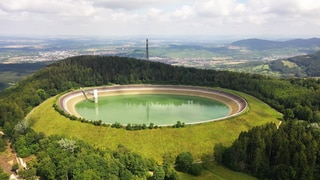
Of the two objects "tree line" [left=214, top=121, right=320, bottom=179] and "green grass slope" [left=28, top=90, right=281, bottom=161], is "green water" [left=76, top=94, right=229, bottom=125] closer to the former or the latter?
"green grass slope" [left=28, top=90, right=281, bottom=161]

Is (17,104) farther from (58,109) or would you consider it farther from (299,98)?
(299,98)

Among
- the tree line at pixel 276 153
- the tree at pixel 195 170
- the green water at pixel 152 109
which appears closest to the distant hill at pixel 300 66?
the green water at pixel 152 109

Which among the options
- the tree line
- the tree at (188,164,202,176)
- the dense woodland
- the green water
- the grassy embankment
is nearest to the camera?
the dense woodland

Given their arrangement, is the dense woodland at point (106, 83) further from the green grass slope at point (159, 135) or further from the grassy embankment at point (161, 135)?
the green grass slope at point (159, 135)

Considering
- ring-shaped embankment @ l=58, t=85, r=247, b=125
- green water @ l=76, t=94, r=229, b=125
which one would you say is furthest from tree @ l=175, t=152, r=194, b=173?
ring-shaped embankment @ l=58, t=85, r=247, b=125

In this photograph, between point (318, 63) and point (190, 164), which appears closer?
point (190, 164)

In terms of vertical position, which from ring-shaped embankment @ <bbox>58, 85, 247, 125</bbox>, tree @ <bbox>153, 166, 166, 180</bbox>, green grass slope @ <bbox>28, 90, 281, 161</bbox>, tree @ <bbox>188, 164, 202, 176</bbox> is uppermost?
ring-shaped embankment @ <bbox>58, 85, 247, 125</bbox>

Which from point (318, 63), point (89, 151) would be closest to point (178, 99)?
point (89, 151)
